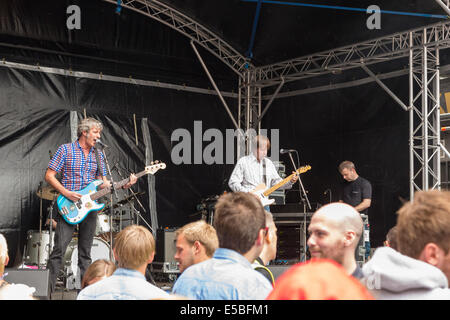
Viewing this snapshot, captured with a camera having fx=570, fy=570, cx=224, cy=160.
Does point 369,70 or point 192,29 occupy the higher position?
point 192,29

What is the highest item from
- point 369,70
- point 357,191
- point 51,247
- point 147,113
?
point 369,70

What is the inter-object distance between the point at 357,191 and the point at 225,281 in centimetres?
663

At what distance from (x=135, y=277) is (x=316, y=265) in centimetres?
167

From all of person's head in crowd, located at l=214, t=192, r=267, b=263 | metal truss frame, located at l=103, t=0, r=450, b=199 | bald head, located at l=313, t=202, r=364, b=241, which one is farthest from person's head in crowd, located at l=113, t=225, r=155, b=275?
metal truss frame, located at l=103, t=0, r=450, b=199

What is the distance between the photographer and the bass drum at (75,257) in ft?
22.9

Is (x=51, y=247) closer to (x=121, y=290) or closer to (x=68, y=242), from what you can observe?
(x=68, y=242)

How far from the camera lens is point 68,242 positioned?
5852 mm

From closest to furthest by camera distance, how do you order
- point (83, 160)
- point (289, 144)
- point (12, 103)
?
point (83, 160)
point (12, 103)
point (289, 144)

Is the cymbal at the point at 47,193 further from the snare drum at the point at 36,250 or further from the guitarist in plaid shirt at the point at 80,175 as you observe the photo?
the guitarist in plaid shirt at the point at 80,175

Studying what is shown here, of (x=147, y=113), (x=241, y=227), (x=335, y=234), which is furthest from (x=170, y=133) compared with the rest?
(x=241, y=227)

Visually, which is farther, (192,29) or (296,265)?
(192,29)
